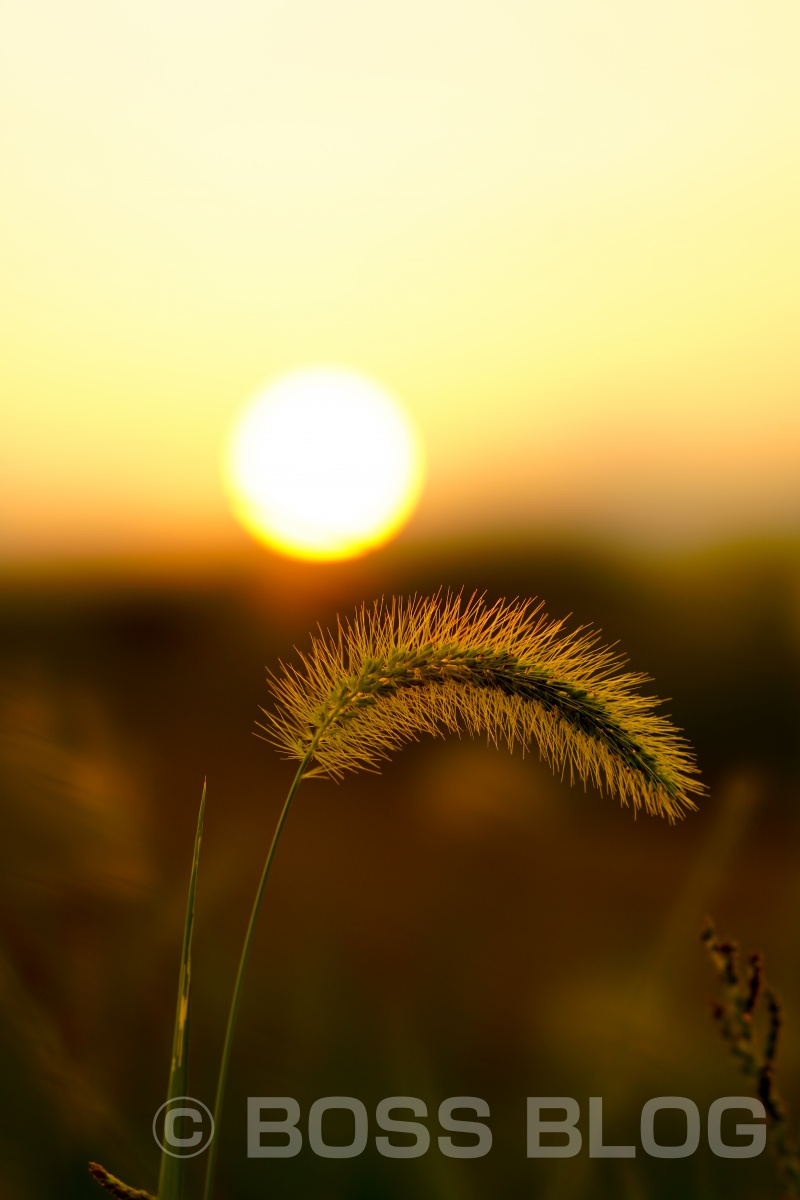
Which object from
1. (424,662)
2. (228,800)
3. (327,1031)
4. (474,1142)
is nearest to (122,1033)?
(327,1031)

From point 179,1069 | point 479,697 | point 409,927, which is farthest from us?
point 409,927

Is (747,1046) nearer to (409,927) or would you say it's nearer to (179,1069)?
(179,1069)

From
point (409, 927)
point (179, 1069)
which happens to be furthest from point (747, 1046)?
point (409, 927)

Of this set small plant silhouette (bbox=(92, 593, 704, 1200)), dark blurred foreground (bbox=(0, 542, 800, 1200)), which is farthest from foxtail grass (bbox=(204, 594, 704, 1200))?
dark blurred foreground (bbox=(0, 542, 800, 1200))

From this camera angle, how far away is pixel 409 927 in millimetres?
5145

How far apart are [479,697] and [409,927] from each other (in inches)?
155

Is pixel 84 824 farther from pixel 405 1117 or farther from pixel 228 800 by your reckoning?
pixel 228 800

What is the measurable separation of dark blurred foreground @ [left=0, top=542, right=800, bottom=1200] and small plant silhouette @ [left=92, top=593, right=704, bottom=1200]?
133 mm

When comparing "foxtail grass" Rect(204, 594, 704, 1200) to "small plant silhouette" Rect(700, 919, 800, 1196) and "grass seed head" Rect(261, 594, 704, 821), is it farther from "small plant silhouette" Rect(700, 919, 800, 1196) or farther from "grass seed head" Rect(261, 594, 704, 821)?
"small plant silhouette" Rect(700, 919, 800, 1196)

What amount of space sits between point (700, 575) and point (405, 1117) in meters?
7.94

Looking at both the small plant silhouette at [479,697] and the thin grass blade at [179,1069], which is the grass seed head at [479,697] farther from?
the thin grass blade at [179,1069]

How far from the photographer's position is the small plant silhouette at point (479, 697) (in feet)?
4.87

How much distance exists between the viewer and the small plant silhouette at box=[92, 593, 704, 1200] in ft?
4.87

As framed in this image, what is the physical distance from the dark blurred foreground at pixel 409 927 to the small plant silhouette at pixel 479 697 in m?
0.13
